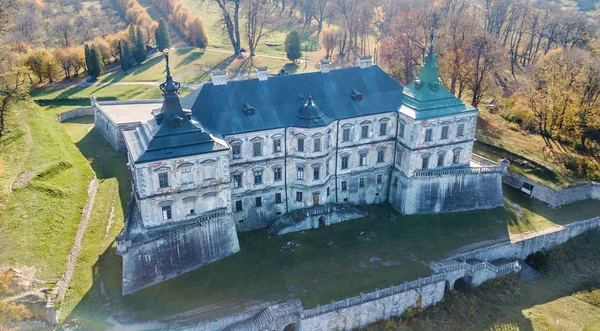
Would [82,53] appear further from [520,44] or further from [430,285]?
[520,44]

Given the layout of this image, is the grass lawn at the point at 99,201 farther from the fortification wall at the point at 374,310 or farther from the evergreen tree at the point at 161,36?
the evergreen tree at the point at 161,36

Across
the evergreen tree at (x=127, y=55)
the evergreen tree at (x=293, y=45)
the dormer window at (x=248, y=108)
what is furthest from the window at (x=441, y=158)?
the evergreen tree at (x=127, y=55)

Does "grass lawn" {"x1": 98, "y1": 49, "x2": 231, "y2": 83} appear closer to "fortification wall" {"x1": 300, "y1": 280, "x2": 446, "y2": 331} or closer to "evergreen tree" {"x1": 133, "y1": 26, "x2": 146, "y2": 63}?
"evergreen tree" {"x1": 133, "y1": 26, "x2": 146, "y2": 63}

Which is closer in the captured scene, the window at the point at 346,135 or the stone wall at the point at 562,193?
the window at the point at 346,135

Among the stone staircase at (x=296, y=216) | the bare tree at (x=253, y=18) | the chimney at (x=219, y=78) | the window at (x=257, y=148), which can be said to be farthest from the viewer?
the bare tree at (x=253, y=18)

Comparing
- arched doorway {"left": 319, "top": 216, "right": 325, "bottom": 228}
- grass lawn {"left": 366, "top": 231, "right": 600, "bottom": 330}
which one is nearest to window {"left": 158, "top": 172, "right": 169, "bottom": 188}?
arched doorway {"left": 319, "top": 216, "right": 325, "bottom": 228}

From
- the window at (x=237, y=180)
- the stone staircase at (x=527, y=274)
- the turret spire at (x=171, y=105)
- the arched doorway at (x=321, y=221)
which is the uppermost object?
the turret spire at (x=171, y=105)
